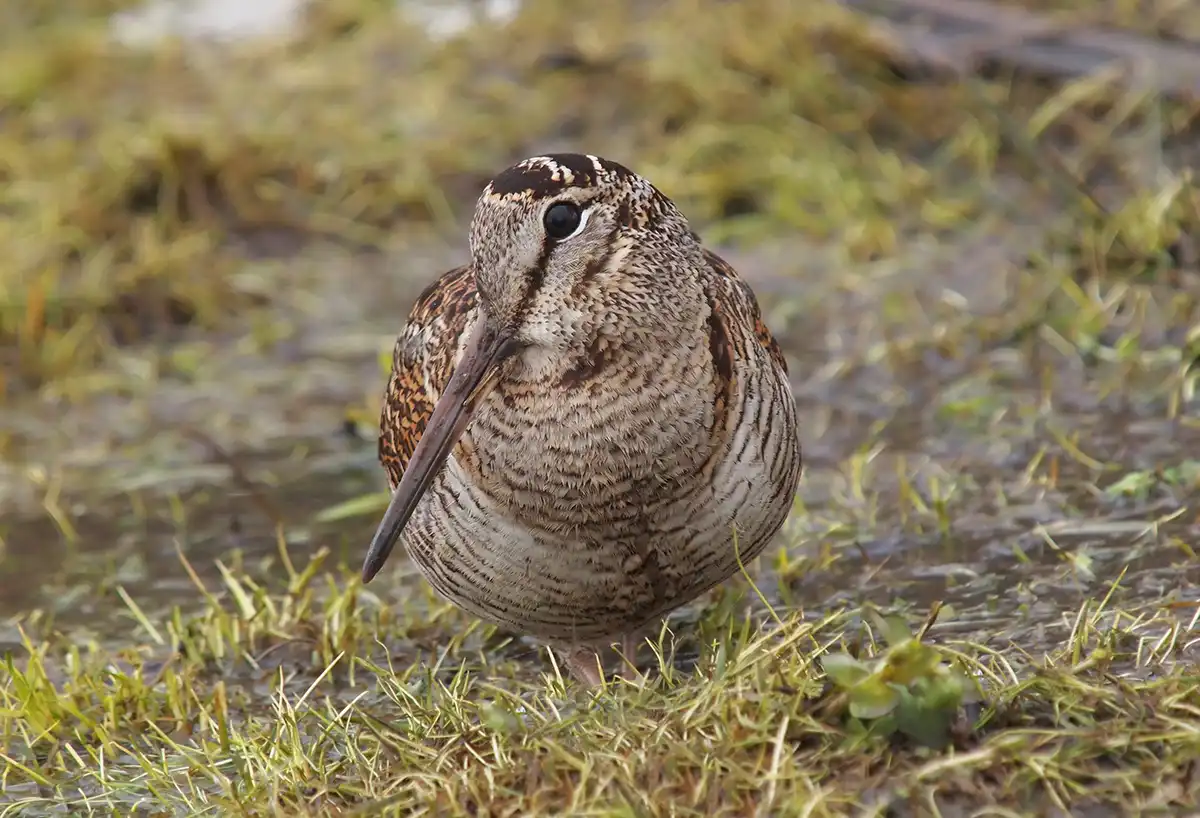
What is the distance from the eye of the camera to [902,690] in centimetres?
303

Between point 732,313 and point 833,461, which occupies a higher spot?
point 732,313

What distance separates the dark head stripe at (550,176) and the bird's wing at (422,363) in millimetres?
372

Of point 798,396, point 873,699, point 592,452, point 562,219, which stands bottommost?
point 798,396

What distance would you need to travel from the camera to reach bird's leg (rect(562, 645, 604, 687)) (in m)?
3.80

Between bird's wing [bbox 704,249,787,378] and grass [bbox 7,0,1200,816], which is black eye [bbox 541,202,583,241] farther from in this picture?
grass [bbox 7,0,1200,816]

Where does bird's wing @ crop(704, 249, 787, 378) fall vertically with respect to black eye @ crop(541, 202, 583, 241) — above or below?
below

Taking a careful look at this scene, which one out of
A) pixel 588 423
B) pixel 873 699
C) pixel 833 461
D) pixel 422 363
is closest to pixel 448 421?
pixel 588 423

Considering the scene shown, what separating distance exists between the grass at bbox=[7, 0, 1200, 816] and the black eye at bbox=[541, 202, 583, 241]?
83cm

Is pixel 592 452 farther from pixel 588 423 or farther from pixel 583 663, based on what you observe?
pixel 583 663

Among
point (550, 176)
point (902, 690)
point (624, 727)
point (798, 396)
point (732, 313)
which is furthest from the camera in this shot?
point (798, 396)

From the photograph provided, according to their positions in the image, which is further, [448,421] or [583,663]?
[583,663]

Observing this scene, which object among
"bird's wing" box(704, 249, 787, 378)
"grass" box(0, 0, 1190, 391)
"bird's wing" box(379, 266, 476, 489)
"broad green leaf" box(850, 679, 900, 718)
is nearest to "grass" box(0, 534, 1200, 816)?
"broad green leaf" box(850, 679, 900, 718)

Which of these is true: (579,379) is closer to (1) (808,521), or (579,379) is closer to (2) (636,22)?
(1) (808,521)

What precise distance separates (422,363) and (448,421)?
16.9 inches
